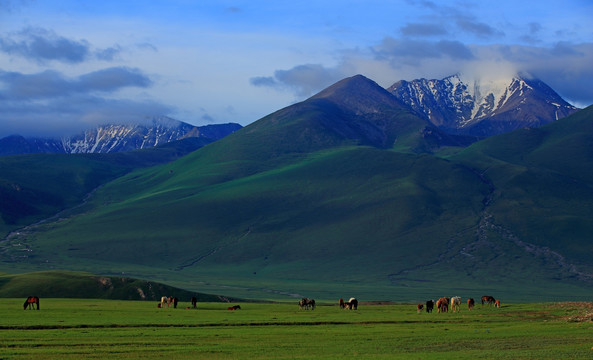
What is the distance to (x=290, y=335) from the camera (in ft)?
165

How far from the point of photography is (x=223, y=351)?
4106 centimetres

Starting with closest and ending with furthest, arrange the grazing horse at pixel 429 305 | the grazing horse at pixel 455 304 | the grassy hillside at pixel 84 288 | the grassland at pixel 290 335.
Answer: the grassland at pixel 290 335, the grazing horse at pixel 429 305, the grazing horse at pixel 455 304, the grassy hillside at pixel 84 288

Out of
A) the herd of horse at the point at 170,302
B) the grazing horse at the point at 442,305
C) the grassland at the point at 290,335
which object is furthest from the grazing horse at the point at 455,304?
the herd of horse at the point at 170,302

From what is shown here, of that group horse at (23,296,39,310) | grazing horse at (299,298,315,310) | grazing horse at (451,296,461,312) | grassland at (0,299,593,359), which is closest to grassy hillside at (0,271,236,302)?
grazing horse at (299,298,315,310)

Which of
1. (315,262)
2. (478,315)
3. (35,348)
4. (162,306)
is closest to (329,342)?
(35,348)

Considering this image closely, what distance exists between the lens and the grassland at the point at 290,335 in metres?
39.8

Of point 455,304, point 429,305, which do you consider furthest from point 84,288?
point 455,304

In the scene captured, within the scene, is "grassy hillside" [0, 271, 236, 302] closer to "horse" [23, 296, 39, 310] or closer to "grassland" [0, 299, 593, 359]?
"horse" [23, 296, 39, 310]

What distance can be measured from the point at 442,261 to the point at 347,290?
169 ft

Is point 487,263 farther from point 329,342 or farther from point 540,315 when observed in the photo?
point 329,342

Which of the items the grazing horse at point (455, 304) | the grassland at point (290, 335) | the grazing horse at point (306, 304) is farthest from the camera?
the grazing horse at point (306, 304)

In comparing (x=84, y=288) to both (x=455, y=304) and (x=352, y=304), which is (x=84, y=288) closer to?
(x=352, y=304)

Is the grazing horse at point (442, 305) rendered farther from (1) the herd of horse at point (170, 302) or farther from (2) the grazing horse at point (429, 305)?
(1) the herd of horse at point (170, 302)

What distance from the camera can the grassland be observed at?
39.8 metres
